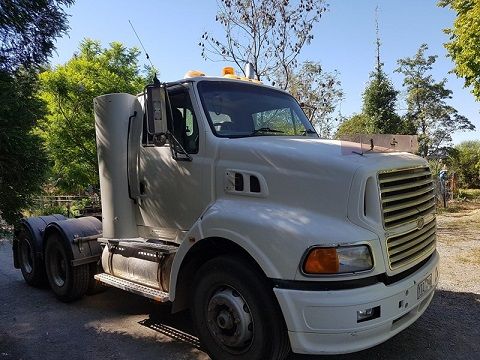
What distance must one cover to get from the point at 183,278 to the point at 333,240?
5.41 ft

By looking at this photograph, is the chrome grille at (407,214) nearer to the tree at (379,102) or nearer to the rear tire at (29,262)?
the rear tire at (29,262)

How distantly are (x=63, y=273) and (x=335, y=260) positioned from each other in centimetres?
432

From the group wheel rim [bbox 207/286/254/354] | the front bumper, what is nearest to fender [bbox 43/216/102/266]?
wheel rim [bbox 207/286/254/354]

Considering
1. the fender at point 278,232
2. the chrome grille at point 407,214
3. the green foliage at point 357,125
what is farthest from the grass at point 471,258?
the green foliage at point 357,125

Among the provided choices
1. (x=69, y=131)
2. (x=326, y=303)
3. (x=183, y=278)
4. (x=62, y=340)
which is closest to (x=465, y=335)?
(x=326, y=303)

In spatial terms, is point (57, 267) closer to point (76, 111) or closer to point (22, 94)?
point (22, 94)

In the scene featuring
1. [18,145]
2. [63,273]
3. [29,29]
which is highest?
[29,29]

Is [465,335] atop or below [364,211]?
below

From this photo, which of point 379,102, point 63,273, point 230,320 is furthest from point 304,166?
point 379,102

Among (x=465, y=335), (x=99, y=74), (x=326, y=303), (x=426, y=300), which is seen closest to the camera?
(x=326, y=303)

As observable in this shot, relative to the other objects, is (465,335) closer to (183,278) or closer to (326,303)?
(326,303)

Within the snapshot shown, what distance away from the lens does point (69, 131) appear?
59.8 feet

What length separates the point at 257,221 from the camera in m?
3.47

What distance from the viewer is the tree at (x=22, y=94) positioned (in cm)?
412
